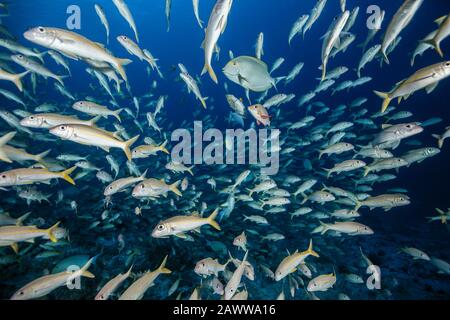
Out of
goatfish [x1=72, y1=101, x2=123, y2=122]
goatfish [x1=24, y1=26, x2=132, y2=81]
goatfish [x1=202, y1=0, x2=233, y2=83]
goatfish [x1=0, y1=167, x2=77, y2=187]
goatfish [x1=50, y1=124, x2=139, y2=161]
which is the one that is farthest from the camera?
goatfish [x1=72, y1=101, x2=123, y2=122]

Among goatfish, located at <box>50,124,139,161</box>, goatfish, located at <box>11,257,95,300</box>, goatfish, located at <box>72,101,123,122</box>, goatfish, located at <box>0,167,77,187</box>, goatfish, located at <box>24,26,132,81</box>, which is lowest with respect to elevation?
goatfish, located at <box>11,257,95,300</box>

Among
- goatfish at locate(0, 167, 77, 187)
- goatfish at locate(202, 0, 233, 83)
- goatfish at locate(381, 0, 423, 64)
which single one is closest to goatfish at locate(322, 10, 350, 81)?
goatfish at locate(381, 0, 423, 64)

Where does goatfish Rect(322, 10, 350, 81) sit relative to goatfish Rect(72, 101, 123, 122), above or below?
above

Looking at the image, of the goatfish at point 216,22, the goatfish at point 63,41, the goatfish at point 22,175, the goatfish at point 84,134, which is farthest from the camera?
the goatfish at point 22,175

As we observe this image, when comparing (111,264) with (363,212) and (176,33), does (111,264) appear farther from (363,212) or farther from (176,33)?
(176,33)

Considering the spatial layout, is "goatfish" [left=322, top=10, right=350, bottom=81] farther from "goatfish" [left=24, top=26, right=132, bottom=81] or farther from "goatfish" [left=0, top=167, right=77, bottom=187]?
"goatfish" [left=0, top=167, right=77, bottom=187]

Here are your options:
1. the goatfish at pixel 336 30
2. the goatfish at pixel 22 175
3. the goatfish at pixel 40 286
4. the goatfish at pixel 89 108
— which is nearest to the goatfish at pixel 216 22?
the goatfish at pixel 336 30

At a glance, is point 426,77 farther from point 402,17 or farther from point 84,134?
point 84,134

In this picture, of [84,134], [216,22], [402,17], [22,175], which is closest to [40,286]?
[22,175]

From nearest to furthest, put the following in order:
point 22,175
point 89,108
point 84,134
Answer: point 84,134
point 22,175
point 89,108

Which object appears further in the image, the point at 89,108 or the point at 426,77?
the point at 89,108

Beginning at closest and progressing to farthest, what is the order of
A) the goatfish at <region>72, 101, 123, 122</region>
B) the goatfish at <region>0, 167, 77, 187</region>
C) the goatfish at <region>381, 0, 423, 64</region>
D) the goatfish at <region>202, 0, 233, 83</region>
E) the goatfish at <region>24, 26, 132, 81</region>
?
the goatfish at <region>202, 0, 233, 83</region>
the goatfish at <region>381, 0, 423, 64</region>
the goatfish at <region>24, 26, 132, 81</region>
the goatfish at <region>0, 167, 77, 187</region>
the goatfish at <region>72, 101, 123, 122</region>

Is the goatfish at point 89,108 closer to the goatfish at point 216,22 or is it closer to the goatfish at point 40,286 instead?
the goatfish at point 40,286
